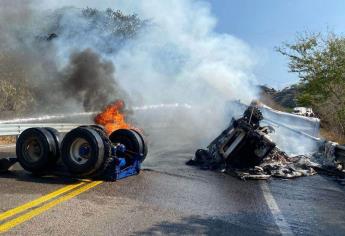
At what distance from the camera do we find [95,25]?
1741cm

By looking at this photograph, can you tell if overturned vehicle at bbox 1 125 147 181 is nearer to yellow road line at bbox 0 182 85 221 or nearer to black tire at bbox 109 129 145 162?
black tire at bbox 109 129 145 162

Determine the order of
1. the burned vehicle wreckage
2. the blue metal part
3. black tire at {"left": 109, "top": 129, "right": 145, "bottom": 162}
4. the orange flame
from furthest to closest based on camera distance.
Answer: the orange flame
the burned vehicle wreckage
black tire at {"left": 109, "top": 129, "right": 145, "bottom": 162}
the blue metal part

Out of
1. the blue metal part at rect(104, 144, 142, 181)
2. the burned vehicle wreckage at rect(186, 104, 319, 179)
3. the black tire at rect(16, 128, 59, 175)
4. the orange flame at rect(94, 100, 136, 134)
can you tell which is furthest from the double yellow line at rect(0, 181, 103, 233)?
the orange flame at rect(94, 100, 136, 134)

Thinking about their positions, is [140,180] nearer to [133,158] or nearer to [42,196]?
[133,158]

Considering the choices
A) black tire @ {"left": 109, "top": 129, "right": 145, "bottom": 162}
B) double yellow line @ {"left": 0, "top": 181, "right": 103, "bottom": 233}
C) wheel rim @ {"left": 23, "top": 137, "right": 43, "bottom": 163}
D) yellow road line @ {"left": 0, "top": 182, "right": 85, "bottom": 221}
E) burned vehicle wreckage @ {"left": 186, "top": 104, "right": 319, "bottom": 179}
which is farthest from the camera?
burned vehicle wreckage @ {"left": 186, "top": 104, "right": 319, "bottom": 179}

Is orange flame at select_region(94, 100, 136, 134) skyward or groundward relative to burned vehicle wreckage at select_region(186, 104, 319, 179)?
skyward

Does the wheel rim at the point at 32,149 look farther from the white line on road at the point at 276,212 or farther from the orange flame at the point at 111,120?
the white line on road at the point at 276,212

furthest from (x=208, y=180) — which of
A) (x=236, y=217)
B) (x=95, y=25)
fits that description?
(x=95, y=25)

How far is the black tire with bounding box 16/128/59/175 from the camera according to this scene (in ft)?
27.5

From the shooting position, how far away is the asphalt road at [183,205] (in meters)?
5.36

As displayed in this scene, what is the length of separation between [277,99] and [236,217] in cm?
3177

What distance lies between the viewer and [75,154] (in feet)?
27.3

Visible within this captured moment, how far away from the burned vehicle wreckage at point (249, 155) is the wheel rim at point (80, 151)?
136 inches

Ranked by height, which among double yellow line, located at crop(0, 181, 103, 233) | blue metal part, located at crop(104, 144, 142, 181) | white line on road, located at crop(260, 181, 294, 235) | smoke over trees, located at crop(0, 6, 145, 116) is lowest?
white line on road, located at crop(260, 181, 294, 235)
